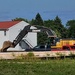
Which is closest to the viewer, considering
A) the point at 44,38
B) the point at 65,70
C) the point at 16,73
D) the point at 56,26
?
the point at 16,73

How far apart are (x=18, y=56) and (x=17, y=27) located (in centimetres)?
5255

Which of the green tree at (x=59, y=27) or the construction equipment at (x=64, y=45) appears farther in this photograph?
the green tree at (x=59, y=27)

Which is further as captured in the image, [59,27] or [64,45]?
[59,27]

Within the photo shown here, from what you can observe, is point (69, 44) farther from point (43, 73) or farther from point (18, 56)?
point (43, 73)

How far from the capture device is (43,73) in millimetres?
14375

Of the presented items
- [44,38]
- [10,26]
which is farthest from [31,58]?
[44,38]

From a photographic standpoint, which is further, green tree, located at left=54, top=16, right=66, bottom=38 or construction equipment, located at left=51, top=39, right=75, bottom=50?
green tree, located at left=54, top=16, right=66, bottom=38

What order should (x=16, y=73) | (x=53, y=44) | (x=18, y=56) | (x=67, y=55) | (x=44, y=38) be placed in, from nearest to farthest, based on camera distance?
(x=16, y=73) → (x=18, y=56) → (x=67, y=55) → (x=53, y=44) → (x=44, y=38)

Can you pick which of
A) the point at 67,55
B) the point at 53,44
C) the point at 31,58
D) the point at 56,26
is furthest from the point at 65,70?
the point at 56,26

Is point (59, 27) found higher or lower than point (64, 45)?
higher

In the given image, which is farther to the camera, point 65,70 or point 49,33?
point 49,33

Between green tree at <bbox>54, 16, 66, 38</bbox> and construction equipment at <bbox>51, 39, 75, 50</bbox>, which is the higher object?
green tree at <bbox>54, 16, 66, 38</bbox>

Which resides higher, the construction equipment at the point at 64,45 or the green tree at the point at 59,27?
the green tree at the point at 59,27

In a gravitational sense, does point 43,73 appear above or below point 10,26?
below
